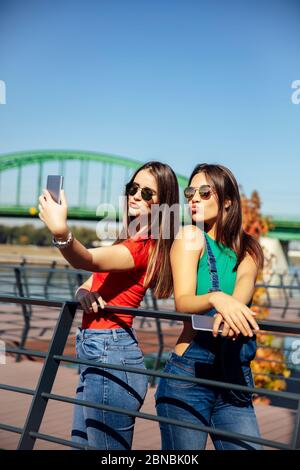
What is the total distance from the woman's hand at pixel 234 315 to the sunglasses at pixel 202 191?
15.6 inches

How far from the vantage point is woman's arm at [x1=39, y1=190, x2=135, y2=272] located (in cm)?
212

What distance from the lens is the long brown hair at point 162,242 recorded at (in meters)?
2.47

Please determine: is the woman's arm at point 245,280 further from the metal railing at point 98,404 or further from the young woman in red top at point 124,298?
the young woman in red top at point 124,298

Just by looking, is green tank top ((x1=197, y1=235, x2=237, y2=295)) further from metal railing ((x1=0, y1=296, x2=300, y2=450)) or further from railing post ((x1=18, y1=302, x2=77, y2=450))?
railing post ((x1=18, y1=302, x2=77, y2=450))

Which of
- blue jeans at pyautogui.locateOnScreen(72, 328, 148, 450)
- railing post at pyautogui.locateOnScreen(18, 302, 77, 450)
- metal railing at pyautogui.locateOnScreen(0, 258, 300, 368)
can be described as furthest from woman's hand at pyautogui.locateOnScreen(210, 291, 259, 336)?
metal railing at pyautogui.locateOnScreen(0, 258, 300, 368)

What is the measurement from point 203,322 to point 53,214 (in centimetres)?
58

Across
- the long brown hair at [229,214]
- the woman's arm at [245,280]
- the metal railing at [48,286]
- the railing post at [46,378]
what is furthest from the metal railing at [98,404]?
the metal railing at [48,286]

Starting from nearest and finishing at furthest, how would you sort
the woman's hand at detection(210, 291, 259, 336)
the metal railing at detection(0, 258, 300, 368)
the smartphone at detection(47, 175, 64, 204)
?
the woman's hand at detection(210, 291, 259, 336) → the smartphone at detection(47, 175, 64, 204) → the metal railing at detection(0, 258, 300, 368)

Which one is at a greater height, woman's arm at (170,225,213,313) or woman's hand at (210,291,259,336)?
woman's arm at (170,225,213,313)

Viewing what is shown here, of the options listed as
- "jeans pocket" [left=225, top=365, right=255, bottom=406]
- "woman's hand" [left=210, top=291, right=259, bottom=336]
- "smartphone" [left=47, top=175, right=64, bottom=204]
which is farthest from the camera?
"jeans pocket" [left=225, top=365, right=255, bottom=406]

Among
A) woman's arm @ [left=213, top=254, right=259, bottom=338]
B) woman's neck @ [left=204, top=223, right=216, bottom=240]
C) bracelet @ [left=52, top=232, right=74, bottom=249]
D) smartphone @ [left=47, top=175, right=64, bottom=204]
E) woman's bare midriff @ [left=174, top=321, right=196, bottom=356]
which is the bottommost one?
woman's bare midriff @ [left=174, top=321, right=196, bottom=356]

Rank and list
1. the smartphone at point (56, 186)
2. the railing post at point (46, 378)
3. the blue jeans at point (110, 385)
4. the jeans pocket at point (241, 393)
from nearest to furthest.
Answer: the smartphone at point (56, 186), the jeans pocket at point (241, 393), the blue jeans at point (110, 385), the railing post at point (46, 378)

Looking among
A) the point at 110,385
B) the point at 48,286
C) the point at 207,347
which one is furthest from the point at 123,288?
the point at 48,286

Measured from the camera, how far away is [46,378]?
2676 mm
